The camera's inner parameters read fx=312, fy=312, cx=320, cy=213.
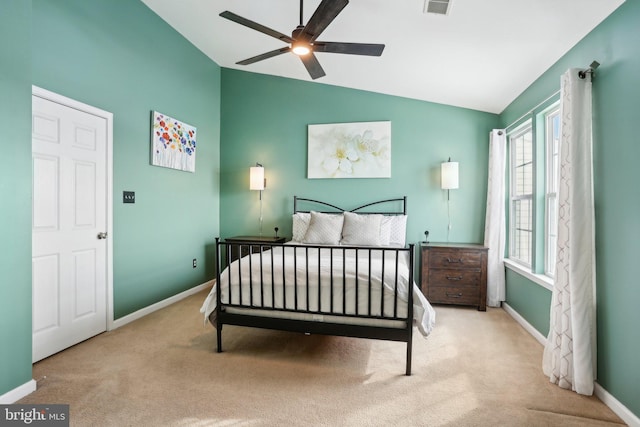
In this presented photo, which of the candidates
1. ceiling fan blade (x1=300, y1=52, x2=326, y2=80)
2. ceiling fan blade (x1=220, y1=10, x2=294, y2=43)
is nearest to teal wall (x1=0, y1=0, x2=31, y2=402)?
ceiling fan blade (x1=220, y1=10, x2=294, y2=43)

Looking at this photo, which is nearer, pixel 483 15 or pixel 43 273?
pixel 483 15

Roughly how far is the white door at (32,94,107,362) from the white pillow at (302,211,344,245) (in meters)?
2.09

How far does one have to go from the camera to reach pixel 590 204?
6.53 feet

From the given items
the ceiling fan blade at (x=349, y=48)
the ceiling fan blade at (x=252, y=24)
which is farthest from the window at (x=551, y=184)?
the ceiling fan blade at (x=252, y=24)

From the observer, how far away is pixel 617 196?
1828 mm

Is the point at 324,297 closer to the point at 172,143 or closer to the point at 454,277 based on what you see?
the point at 454,277

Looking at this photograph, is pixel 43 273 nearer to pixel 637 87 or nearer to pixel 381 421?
pixel 381 421

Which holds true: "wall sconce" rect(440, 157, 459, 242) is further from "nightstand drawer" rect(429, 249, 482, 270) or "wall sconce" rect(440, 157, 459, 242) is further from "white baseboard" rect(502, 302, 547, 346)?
"white baseboard" rect(502, 302, 547, 346)

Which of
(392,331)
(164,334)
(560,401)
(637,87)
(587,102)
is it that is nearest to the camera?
(637,87)

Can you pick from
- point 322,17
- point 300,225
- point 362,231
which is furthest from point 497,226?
point 322,17

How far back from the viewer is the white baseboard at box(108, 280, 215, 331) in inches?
120

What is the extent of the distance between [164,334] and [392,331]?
6.81ft

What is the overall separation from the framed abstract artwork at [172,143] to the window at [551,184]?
12.9 feet

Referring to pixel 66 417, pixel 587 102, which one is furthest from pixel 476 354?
pixel 66 417
